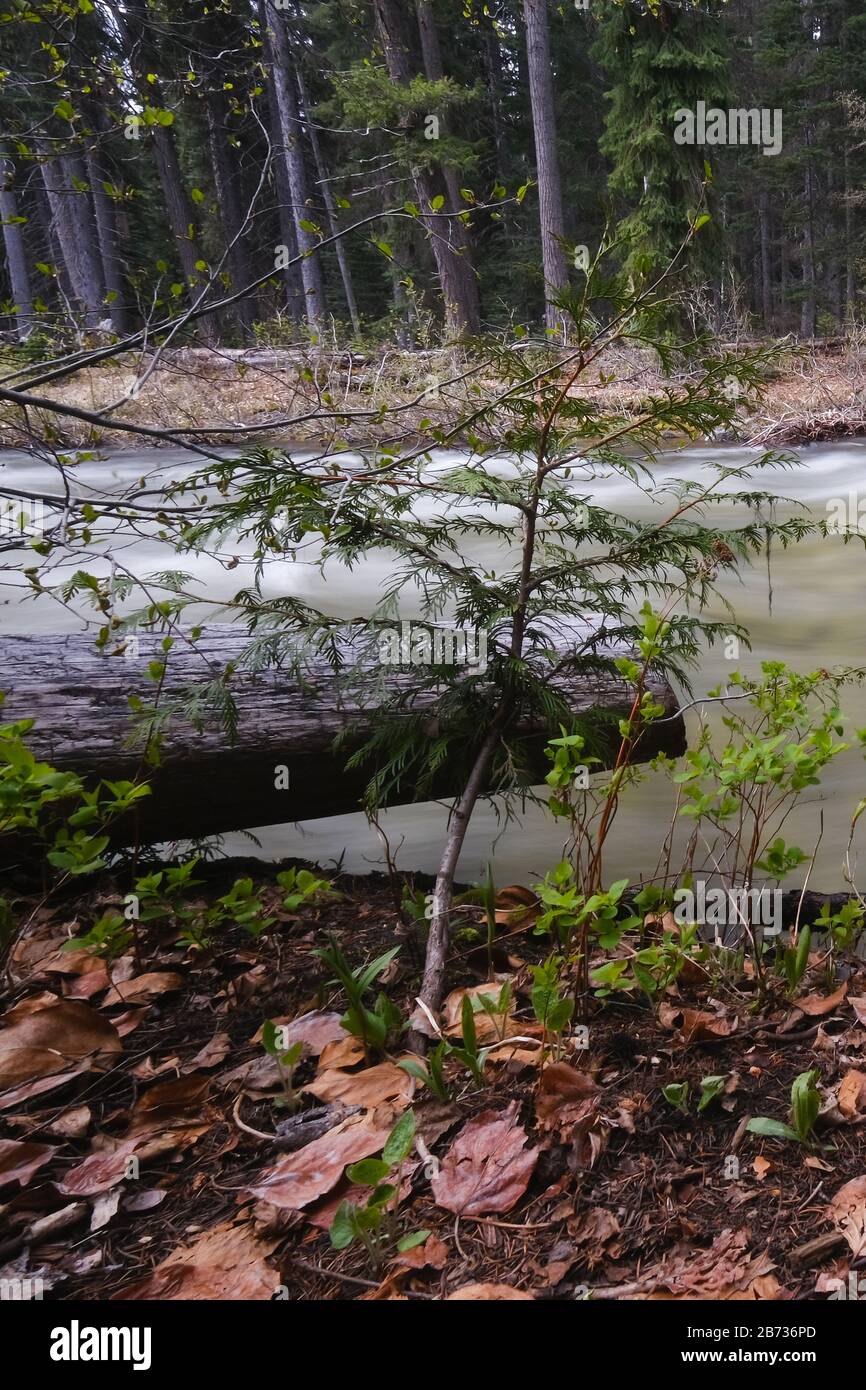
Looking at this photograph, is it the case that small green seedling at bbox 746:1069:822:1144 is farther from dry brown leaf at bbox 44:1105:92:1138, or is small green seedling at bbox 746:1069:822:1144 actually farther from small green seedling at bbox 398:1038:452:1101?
dry brown leaf at bbox 44:1105:92:1138

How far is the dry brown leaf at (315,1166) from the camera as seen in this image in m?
1.68

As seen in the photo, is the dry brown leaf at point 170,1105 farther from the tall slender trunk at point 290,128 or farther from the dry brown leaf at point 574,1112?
the tall slender trunk at point 290,128

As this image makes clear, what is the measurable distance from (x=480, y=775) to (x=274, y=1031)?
944mm

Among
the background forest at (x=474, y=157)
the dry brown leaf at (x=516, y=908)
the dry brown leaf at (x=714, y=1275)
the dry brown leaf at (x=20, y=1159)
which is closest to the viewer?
the dry brown leaf at (x=714, y=1275)

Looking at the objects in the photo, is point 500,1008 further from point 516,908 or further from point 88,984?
point 88,984

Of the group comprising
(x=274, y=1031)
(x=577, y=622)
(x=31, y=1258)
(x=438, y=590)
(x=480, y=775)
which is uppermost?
(x=438, y=590)

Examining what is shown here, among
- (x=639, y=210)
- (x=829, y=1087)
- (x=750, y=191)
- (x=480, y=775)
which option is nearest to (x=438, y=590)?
(x=480, y=775)

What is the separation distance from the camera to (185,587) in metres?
5.63

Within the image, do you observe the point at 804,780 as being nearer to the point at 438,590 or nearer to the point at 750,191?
A: the point at 438,590

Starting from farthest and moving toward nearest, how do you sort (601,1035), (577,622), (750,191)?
(750,191) → (577,622) → (601,1035)

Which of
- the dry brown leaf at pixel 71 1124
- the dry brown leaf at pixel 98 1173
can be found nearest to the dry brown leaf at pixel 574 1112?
the dry brown leaf at pixel 98 1173

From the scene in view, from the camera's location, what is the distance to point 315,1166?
1.75 meters

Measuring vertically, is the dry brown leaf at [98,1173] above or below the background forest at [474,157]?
below

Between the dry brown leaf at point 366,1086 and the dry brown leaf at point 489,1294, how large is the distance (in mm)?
451
